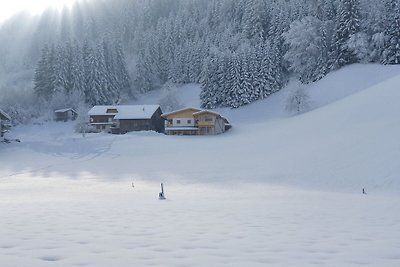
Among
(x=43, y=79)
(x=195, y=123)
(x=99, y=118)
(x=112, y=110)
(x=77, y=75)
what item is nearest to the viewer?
(x=195, y=123)

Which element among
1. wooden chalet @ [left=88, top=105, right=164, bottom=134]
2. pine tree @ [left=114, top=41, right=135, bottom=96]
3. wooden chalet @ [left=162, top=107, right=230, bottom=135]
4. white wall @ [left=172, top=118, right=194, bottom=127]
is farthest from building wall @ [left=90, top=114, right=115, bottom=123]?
pine tree @ [left=114, top=41, right=135, bottom=96]

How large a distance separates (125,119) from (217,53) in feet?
99.2

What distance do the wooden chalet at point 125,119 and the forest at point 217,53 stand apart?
12.4 metres

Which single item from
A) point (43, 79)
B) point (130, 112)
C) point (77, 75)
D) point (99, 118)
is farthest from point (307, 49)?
point (43, 79)

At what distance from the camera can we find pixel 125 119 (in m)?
77.6

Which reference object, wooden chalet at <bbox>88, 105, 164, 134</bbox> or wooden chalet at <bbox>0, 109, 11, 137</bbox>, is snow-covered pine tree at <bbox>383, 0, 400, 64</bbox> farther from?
wooden chalet at <bbox>0, 109, 11, 137</bbox>

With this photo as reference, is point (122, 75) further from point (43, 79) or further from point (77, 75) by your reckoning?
point (43, 79)

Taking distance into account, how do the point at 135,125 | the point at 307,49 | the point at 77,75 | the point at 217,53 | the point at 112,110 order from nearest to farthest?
the point at 135,125 < the point at 112,110 < the point at 307,49 < the point at 217,53 < the point at 77,75

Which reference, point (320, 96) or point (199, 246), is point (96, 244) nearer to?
point (199, 246)

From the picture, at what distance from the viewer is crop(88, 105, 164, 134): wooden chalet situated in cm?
7769

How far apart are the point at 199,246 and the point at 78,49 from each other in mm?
103180

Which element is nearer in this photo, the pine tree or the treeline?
the treeline

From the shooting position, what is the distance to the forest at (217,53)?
8350cm

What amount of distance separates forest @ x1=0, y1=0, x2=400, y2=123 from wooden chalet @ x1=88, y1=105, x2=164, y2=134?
1236cm
